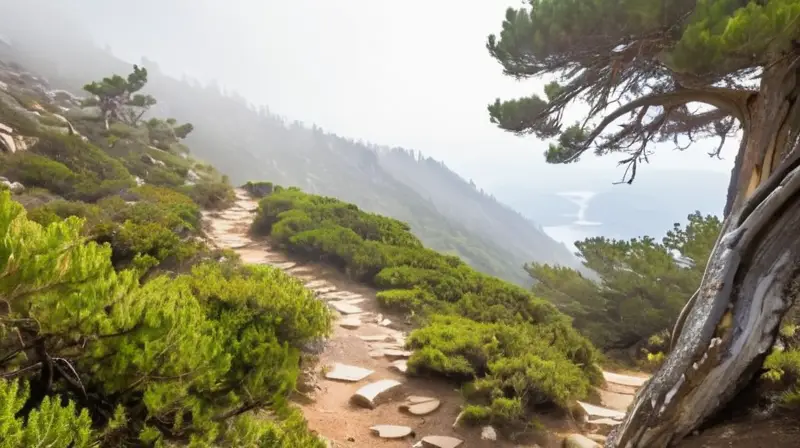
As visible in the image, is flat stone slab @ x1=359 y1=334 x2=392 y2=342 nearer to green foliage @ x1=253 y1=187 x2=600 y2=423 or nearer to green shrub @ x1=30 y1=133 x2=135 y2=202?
green foliage @ x1=253 y1=187 x2=600 y2=423

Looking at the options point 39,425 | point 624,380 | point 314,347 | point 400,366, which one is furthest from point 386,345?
point 39,425

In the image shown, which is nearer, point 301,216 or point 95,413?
point 95,413

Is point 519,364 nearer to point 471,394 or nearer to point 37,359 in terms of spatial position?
point 471,394

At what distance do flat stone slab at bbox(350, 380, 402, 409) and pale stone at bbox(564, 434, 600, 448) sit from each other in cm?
199

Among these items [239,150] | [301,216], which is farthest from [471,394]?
[239,150]

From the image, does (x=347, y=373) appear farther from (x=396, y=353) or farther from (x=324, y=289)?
(x=324, y=289)

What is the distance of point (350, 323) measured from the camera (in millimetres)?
7020

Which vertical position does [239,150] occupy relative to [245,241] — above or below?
above

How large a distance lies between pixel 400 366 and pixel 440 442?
5.47ft

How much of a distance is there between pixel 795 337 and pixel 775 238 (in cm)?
186

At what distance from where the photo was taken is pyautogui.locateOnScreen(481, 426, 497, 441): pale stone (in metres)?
4.10

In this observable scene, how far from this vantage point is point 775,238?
3.25 meters

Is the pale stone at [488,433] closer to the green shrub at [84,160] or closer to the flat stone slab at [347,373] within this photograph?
the flat stone slab at [347,373]

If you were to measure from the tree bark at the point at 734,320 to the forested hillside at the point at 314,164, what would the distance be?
59432 mm
